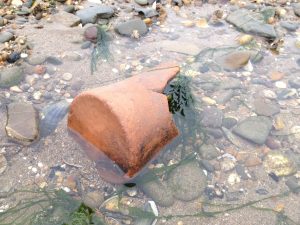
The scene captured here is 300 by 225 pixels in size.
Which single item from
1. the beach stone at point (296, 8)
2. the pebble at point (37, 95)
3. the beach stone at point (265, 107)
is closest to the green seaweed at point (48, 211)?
the pebble at point (37, 95)

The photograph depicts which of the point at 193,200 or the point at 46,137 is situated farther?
the point at 46,137

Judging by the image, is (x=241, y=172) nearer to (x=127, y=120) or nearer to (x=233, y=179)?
(x=233, y=179)

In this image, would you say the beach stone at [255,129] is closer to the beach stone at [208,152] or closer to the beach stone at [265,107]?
the beach stone at [265,107]

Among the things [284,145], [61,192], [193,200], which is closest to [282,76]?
[284,145]

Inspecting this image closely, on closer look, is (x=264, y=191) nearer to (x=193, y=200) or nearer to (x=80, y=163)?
(x=193, y=200)

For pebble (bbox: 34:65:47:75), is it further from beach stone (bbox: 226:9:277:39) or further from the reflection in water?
beach stone (bbox: 226:9:277:39)
